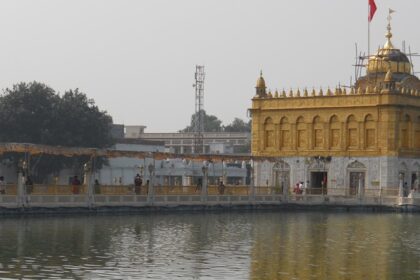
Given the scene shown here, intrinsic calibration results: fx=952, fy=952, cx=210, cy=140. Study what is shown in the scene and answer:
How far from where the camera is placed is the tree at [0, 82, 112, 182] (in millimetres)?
79938

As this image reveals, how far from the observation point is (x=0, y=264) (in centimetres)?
2564

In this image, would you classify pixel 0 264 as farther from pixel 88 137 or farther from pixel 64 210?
pixel 88 137

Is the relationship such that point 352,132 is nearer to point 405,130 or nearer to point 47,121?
point 405,130

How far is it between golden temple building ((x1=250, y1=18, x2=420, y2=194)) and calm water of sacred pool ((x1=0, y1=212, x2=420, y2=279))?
23341mm

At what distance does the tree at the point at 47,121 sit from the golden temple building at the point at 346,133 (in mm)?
14949

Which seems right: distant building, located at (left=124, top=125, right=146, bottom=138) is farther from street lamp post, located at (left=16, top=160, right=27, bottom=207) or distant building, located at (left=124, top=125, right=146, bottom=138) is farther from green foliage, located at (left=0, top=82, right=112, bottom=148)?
street lamp post, located at (left=16, top=160, right=27, bottom=207)

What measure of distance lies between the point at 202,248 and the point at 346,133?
146 feet

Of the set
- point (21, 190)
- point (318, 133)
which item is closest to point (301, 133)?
point (318, 133)

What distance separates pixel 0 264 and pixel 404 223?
29528 millimetres

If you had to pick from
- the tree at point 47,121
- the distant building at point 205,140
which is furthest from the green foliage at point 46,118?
the distant building at point 205,140

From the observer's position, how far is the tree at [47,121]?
79.9m

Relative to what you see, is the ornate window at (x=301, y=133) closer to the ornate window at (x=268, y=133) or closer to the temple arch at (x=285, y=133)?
the temple arch at (x=285, y=133)

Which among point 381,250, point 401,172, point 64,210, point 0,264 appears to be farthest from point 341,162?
point 0,264

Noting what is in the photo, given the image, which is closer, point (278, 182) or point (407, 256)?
point (407, 256)
